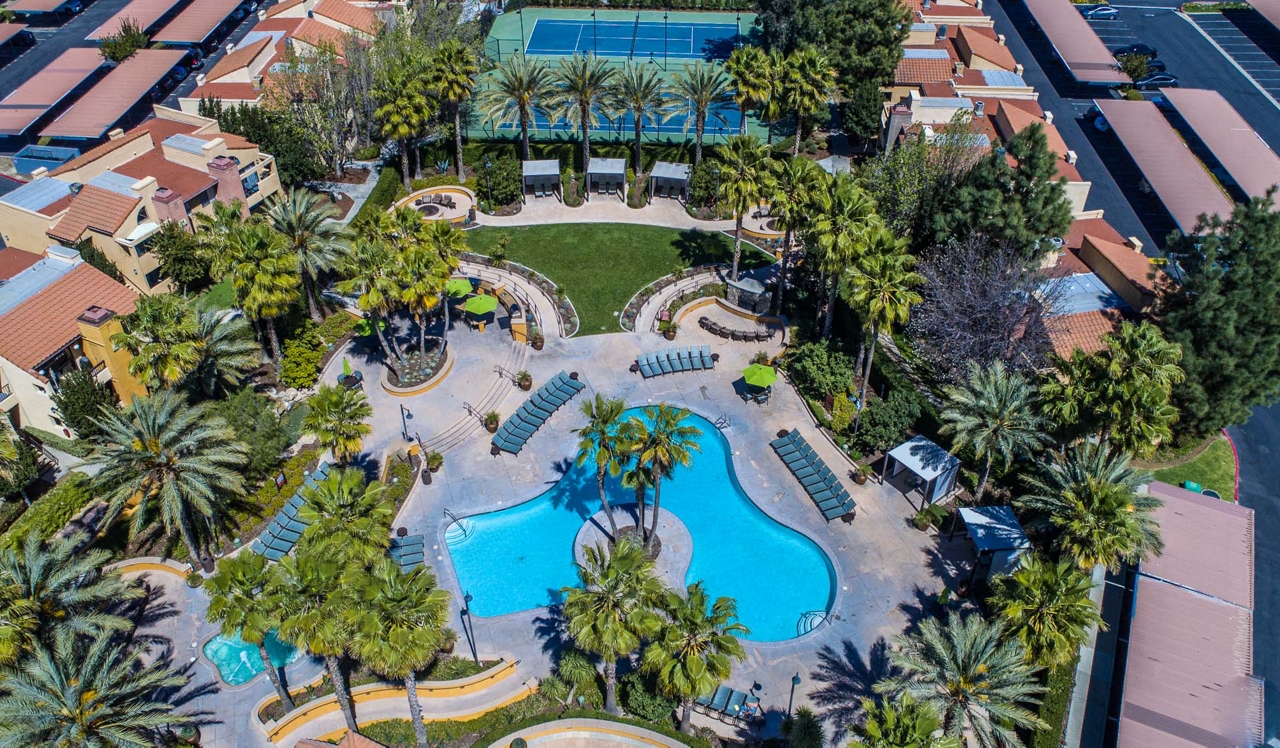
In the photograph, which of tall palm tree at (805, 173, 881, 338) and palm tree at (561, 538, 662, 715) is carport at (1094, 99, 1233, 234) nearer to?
tall palm tree at (805, 173, 881, 338)

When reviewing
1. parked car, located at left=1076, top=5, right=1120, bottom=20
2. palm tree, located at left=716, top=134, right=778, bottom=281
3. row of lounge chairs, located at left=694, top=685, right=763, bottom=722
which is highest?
parked car, located at left=1076, top=5, right=1120, bottom=20

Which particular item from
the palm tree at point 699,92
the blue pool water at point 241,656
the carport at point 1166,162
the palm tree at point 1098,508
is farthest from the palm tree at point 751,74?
the blue pool water at point 241,656

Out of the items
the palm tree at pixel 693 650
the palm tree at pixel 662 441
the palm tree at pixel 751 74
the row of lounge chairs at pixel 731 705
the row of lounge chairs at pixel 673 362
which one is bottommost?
the row of lounge chairs at pixel 731 705

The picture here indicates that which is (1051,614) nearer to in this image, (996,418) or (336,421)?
(996,418)

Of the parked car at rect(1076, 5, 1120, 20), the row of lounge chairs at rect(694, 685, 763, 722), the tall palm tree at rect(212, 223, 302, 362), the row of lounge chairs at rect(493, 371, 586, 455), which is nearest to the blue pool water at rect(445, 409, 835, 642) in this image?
the row of lounge chairs at rect(694, 685, 763, 722)

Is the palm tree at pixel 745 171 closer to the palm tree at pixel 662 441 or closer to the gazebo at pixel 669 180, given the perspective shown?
the gazebo at pixel 669 180

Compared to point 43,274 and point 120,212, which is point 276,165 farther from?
point 43,274

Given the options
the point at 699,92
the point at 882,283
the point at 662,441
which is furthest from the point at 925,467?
the point at 699,92
